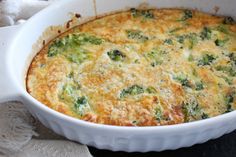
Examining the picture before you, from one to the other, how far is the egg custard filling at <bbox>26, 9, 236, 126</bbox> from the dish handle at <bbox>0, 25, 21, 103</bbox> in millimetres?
185

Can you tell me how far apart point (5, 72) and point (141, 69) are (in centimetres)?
57

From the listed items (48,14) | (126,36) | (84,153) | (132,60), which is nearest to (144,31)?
(126,36)

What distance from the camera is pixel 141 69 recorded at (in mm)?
1957

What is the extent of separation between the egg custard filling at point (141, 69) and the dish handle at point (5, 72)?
0.61ft

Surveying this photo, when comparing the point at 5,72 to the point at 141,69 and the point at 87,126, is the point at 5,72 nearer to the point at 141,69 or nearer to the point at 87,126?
the point at 87,126

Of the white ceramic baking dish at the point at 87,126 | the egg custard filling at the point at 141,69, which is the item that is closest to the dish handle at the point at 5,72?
the white ceramic baking dish at the point at 87,126

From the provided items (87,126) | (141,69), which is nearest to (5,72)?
(87,126)

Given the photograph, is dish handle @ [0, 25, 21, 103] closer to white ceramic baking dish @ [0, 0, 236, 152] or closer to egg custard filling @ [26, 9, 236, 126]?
white ceramic baking dish @ [0, 0, 236, 152]

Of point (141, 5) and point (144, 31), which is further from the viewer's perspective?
point (141, 5)

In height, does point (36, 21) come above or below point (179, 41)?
above

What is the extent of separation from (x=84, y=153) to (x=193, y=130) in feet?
1.31

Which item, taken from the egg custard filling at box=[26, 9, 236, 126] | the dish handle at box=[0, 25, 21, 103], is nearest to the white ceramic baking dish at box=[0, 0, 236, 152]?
the dish handle at box=[0, 25, 21, 103]

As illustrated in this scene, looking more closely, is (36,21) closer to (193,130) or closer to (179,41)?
(179,41)

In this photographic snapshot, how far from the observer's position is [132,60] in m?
2.01
